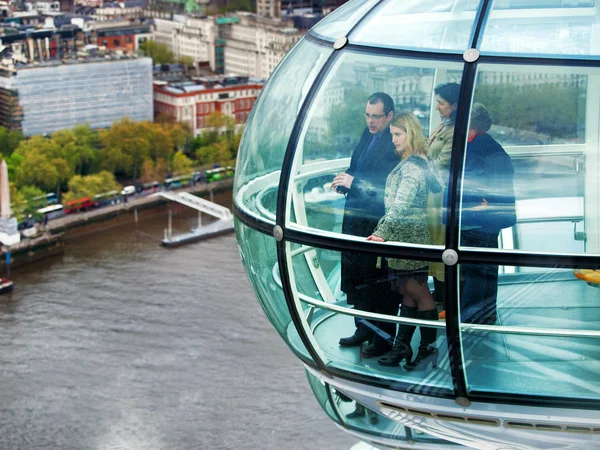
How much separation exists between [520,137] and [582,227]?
0.14 meters

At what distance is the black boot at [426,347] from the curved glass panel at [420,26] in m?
0.35

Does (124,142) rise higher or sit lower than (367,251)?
lower

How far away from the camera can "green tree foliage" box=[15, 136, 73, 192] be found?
16.2 metres

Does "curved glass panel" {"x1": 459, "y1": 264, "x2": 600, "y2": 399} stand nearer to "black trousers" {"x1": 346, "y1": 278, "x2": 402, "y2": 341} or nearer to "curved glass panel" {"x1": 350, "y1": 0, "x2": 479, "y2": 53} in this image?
"black trousers" {"x1": 346, "y1": 278, "x2": 402, "y2": 341}

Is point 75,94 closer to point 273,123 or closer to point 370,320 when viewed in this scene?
point 273,123

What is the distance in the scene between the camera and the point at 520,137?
187 centimetres

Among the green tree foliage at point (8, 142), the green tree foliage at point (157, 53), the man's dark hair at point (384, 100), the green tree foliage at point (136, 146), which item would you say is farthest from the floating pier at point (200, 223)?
the man's dark hair at point (384, 100)

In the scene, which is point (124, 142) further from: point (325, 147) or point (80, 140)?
point (325, 147)

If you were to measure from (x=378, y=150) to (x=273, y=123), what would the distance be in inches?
7.8

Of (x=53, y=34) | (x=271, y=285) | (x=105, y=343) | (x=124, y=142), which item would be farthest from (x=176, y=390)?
(x=53, y=34)

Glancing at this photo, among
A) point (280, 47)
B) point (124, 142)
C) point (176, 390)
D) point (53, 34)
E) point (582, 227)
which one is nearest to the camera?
point (582, 227)

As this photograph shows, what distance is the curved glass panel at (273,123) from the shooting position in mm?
2012

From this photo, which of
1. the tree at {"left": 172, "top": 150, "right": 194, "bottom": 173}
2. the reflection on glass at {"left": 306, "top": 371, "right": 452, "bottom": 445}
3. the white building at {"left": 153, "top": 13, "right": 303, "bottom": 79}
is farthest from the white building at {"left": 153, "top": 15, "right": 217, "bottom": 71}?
the reflection on glass at {"left": 306, "top": 371, "right": 452, "bottom": 445}

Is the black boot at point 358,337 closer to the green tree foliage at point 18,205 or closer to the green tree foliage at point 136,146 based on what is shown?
the green tree foliage at point 18,205
